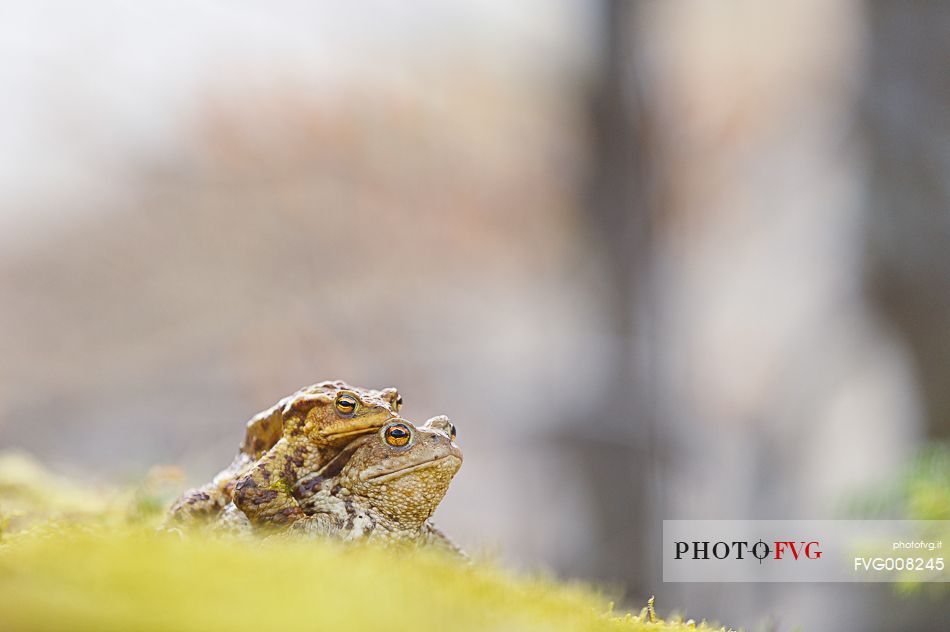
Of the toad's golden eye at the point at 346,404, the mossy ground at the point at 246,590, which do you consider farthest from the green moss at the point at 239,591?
the toad's golden eye at the point at 346,404

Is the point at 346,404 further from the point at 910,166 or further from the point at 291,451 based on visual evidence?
the point at 910,166

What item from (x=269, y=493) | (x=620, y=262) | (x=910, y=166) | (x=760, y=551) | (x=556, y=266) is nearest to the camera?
(x=269, y=493)

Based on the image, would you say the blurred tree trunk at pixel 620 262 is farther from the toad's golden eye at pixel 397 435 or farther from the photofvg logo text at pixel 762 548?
the toad's golden eye at pixel 397 435

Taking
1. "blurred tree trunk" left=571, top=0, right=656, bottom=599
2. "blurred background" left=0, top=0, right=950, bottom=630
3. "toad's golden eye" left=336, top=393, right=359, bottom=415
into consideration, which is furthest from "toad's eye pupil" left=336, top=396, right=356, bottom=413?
"blurred tree trunk" left=571, top=0, right=656, bottom=599

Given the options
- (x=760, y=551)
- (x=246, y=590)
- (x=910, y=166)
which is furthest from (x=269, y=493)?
(x=910, y=166)

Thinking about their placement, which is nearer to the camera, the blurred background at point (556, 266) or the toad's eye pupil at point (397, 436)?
the toad's eye pupil at point (397, 436)

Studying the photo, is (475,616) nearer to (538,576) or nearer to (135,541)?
(135,541)
